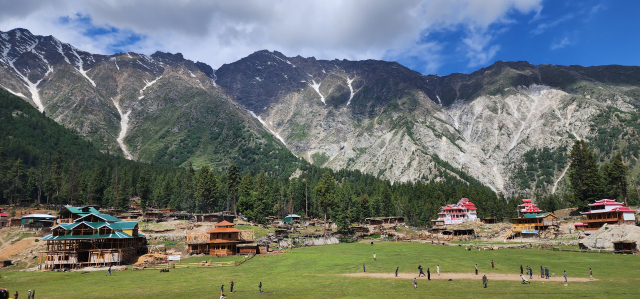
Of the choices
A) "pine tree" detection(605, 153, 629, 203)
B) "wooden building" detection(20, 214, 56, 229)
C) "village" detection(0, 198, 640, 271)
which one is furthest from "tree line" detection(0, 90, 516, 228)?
"pine tree" detection(605, 153, 629, 203)

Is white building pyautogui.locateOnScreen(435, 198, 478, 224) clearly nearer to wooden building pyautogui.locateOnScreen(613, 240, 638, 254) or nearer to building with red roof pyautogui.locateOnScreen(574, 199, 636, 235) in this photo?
building with red roof pyautogui.locateOnScreen(574, 199, 636, 235)

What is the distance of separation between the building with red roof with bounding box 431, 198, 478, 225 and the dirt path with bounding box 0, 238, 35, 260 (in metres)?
120

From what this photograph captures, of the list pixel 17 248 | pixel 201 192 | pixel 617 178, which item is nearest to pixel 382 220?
pixel 201 192

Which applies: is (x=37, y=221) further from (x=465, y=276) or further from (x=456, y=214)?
(x=456, y=214)

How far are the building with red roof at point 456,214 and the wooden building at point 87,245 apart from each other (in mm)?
103045

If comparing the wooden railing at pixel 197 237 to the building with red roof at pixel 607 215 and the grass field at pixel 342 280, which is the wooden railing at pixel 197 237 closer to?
the grass field at pixel 342 280

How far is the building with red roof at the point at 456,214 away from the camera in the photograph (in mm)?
132125

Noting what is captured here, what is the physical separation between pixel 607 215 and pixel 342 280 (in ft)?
260

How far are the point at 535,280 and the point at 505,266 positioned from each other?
10.3 m

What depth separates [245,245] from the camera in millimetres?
75312

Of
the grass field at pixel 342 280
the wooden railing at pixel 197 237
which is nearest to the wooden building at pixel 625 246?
the grass field at pixel 342 280

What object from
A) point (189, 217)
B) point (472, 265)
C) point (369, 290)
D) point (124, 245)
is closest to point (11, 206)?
point (189, 217)

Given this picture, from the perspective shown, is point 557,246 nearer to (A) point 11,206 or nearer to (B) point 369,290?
(B) point 369,290

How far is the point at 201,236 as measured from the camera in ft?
266
